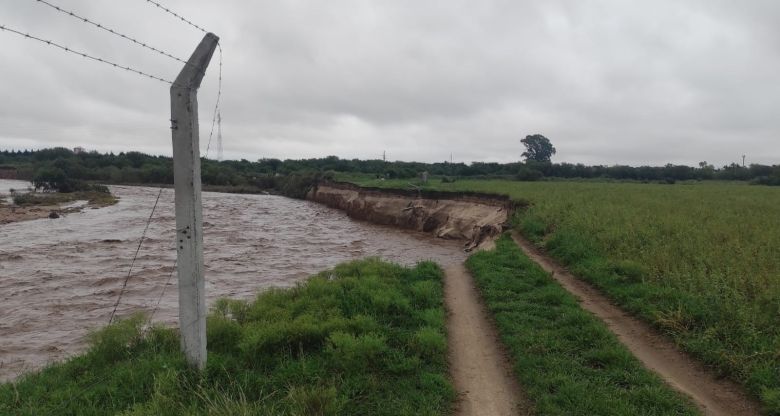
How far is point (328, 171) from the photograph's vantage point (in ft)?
252

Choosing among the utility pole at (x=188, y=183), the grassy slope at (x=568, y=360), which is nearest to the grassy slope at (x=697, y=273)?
the grassy slope at (x=568, y=360)

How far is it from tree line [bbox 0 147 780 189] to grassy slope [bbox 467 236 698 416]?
173 ft

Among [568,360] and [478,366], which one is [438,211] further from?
[568,360]

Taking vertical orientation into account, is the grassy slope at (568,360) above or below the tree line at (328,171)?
below

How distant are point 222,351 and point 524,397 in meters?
4.78

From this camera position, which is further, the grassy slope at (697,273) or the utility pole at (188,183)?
the grassy slope at (697,273)

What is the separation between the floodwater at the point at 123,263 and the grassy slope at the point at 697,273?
728cm

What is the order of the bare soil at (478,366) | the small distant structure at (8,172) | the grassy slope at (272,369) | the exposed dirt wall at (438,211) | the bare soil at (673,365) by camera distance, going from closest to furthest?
the grassy slope at (272,369) → the bare soil at (673,365) → the bare soil at (478,366) → the exposed dirt wall at (438,211) → the small distant structure at (8,172)

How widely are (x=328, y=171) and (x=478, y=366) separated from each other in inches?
2798

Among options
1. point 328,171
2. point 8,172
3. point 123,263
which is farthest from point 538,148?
point 8,172

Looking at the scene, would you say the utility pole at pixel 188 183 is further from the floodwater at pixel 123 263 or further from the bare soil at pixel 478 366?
the floodwater at pixel 123 263

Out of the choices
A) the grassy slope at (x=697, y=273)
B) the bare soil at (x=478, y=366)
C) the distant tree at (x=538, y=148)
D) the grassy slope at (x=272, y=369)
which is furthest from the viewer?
the distant tree at (x=538, y=148)

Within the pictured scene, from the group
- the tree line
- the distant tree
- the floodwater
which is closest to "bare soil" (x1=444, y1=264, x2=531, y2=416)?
the floodwater

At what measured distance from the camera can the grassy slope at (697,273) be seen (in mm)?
6762
